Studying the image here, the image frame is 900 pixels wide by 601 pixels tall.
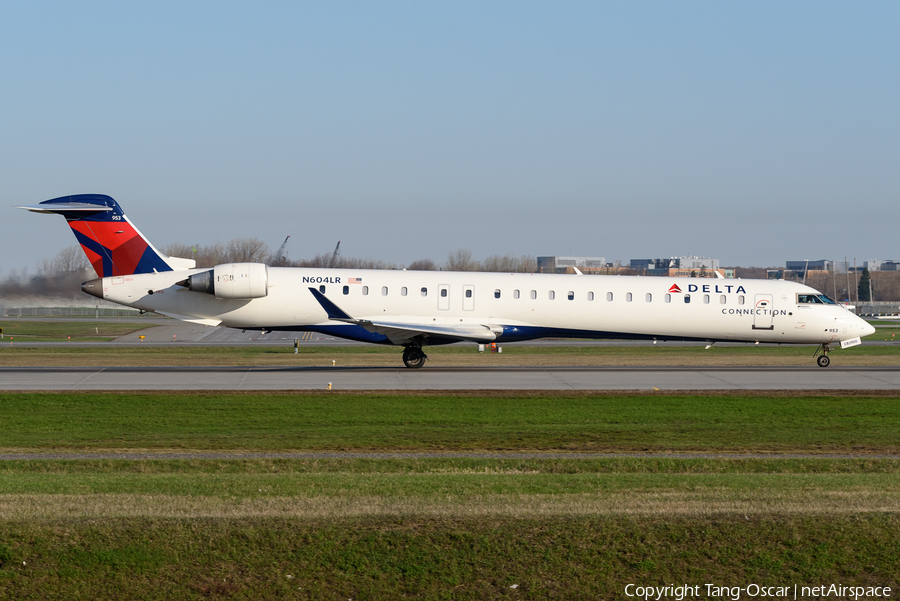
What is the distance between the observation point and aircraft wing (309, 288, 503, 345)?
Result: 1250 inches

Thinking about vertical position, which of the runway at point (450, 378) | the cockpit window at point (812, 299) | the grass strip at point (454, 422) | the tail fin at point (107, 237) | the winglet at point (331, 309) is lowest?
the grass strip at point (454, 422)

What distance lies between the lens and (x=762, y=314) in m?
34.3

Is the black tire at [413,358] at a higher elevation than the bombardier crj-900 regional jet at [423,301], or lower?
lower

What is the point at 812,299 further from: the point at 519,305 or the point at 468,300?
the point at 468,300

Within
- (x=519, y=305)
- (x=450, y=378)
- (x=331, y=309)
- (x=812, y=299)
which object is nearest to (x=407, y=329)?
(x=450, y=378)

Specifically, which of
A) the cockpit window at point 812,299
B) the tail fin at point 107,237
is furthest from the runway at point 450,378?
the tail fin at point 107,237

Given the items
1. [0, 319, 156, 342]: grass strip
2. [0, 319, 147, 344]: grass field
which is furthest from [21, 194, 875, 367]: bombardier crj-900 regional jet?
[0, 319, 156, 342]: grass strip

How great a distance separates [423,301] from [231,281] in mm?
7261

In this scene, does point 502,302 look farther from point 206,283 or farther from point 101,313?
point 101,313

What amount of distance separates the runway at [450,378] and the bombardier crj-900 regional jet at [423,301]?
5.03 feet

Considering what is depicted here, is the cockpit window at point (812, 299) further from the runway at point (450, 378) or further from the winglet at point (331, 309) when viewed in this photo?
the winglet at point (331, 309)

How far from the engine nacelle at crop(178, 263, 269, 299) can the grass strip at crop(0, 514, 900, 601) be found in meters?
22.6

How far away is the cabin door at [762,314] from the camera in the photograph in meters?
34.3

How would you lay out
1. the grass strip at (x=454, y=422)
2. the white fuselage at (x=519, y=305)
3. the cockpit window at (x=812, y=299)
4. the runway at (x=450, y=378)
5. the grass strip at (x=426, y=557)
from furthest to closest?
the cockpit window at (x=812, y=299)
the white fuselage at (x=519, y=305)
the runway at (x=450, y=378)
the grass strip at (x=454, y=422)
the grass strip at (x=426, y=557)
